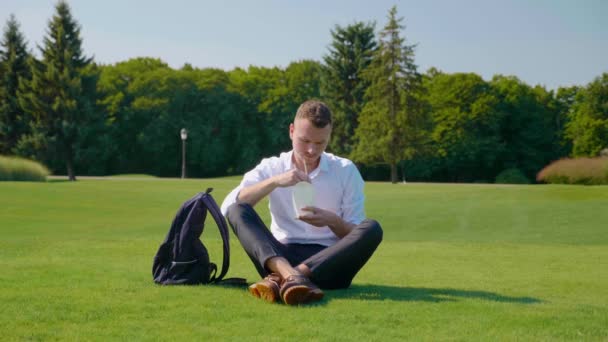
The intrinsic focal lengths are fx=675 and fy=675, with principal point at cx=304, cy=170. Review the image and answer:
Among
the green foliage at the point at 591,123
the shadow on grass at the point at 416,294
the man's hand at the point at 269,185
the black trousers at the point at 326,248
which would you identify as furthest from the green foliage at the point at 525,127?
the man's hand at the point at 269,185

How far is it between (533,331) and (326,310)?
4.12 feet

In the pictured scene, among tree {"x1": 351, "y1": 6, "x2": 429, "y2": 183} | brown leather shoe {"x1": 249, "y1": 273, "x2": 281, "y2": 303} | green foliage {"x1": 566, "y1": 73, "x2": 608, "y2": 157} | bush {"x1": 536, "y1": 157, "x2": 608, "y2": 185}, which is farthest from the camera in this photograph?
green foliage {"x1": 566, "y1": 73, "x2": 608, "y2": 157}

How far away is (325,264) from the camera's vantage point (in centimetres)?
506

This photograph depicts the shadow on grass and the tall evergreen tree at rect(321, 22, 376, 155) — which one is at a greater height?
the tall evergreen tree at rect(321, 22, 376, 155)

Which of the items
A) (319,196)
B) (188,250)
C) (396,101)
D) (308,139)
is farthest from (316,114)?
(396,101)

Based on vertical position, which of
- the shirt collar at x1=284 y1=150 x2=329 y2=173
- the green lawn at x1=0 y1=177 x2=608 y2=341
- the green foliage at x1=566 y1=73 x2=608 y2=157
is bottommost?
the green lawn at x1=0 y1=177 x2=608 y2=341

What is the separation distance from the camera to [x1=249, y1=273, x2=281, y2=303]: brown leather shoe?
456 centimetres

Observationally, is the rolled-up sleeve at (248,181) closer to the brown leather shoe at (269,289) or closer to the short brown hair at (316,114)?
the short brown hair at (316,114)

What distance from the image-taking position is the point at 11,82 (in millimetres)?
49438

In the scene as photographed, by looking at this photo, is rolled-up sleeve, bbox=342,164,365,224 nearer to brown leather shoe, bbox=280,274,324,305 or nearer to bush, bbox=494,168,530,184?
brown leather shoe, bbox=280,274,324,305

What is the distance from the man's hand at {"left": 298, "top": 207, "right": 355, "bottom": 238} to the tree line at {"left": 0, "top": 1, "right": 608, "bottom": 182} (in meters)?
41.3

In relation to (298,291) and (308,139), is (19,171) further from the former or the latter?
(298,291)

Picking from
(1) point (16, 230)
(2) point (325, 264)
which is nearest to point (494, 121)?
(1) point (16, 230)

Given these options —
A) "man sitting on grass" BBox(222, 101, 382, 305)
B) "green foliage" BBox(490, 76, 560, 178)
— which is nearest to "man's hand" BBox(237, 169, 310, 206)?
"man sitting on grass" BBox(222, 101, 382, 305)
